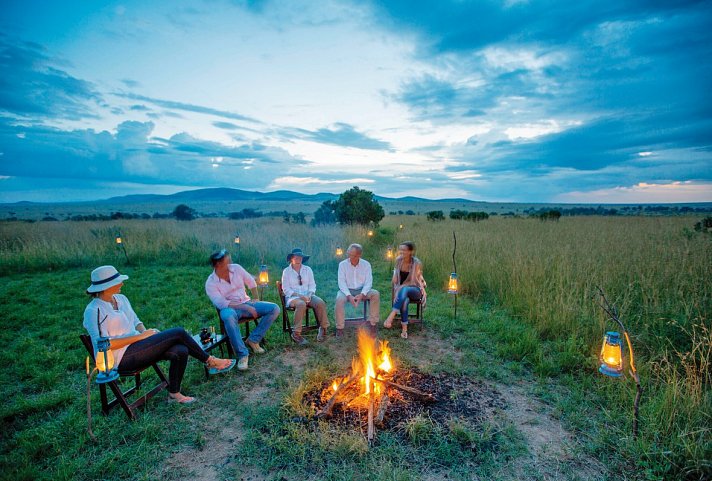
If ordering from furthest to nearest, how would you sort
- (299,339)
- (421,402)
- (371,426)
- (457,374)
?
(299,339)
(457,374)
(421,402)
(371,426)

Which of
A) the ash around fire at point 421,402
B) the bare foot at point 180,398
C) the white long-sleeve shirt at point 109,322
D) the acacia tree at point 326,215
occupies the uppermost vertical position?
the acacia tree at point 326,215

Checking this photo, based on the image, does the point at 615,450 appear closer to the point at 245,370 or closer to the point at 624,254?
the point at 245,370

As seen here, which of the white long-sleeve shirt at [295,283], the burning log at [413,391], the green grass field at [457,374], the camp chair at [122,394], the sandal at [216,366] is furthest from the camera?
the white long-sleeve shirt at [295,283]

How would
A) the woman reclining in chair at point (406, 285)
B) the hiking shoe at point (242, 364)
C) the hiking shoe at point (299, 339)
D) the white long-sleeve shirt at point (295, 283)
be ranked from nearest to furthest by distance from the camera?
the hiking shoe at point (242, 364), the hiking shoe at point (299, 339), the white long-sleeve shirt at point (295, 283), the woman reclining in chair at point (406, 285)

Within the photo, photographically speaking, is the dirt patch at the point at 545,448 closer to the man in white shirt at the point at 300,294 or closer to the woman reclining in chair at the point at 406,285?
the woman reclining in chair at the point at 406,285

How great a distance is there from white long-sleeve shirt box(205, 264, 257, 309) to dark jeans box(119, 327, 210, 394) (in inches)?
40.1

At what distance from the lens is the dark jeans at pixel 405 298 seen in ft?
18.6

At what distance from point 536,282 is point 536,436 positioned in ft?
14.3

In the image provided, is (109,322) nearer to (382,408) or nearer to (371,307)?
(382,408)

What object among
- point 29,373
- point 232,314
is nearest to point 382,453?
point 232,314

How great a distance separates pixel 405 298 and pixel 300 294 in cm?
182

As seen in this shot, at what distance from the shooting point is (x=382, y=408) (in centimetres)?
341

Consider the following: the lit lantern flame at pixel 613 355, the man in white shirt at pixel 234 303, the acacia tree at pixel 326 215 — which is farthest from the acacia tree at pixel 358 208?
the lit lantern flame at pixel 613 355

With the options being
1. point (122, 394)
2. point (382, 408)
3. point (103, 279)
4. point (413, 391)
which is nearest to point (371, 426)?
point (382, 408)
